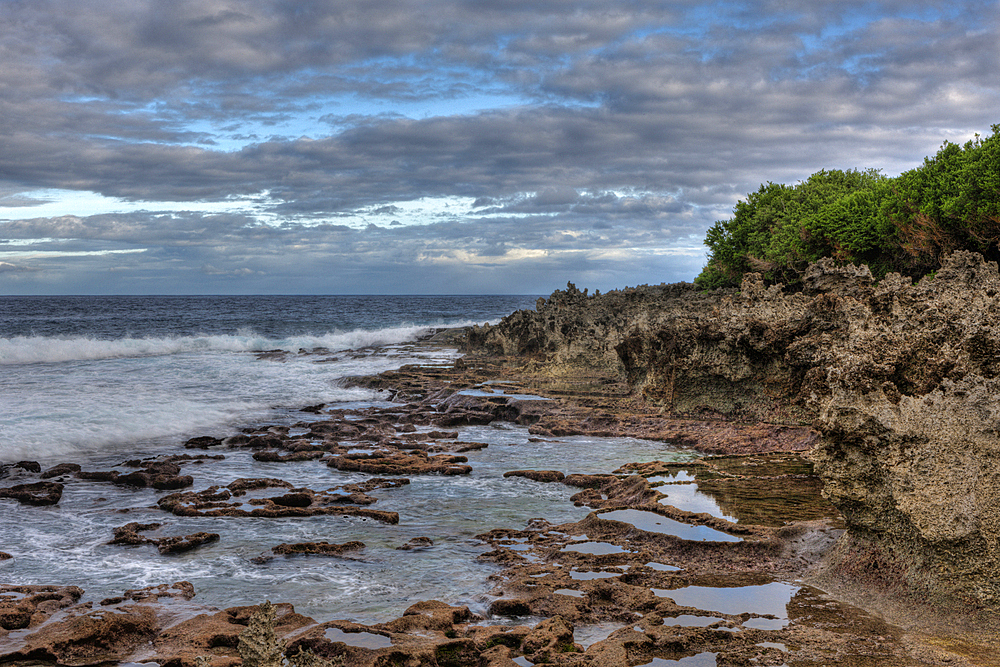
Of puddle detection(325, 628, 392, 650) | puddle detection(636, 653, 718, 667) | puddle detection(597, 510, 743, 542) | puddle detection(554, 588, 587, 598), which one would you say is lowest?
puddle detection(325, 628, 392, 650)

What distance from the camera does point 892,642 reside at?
5453 mm

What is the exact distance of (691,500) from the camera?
928cm

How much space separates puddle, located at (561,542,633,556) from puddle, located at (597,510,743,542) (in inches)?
21.4

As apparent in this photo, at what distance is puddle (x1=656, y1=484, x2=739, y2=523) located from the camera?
876cm

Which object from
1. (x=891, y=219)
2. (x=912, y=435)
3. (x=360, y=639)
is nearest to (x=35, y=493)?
(x=360, y=639)

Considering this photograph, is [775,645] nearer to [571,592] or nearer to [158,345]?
[571,592]

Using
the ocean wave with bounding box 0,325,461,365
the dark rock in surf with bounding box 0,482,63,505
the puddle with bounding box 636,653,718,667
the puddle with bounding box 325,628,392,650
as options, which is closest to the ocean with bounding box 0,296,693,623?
the dark rock in surf with bounding box 0,482,63,505

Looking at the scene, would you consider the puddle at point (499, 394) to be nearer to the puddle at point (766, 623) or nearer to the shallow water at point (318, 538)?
the shallow water at point (318, 538)

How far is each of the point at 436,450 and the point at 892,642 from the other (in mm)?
10035

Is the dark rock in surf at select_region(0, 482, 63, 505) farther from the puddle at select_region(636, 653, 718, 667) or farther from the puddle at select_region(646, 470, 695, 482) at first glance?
the puddle at select_region(636, 653, 718, 667)

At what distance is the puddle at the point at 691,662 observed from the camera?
210 inches

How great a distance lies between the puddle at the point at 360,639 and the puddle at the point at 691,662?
2235mm

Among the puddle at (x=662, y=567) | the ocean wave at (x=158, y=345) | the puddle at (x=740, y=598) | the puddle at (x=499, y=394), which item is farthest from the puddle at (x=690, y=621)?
the ocean wave at (x=158, y=345)

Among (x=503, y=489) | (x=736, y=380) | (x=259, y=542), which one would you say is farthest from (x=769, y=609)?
(x=736, y=380)
